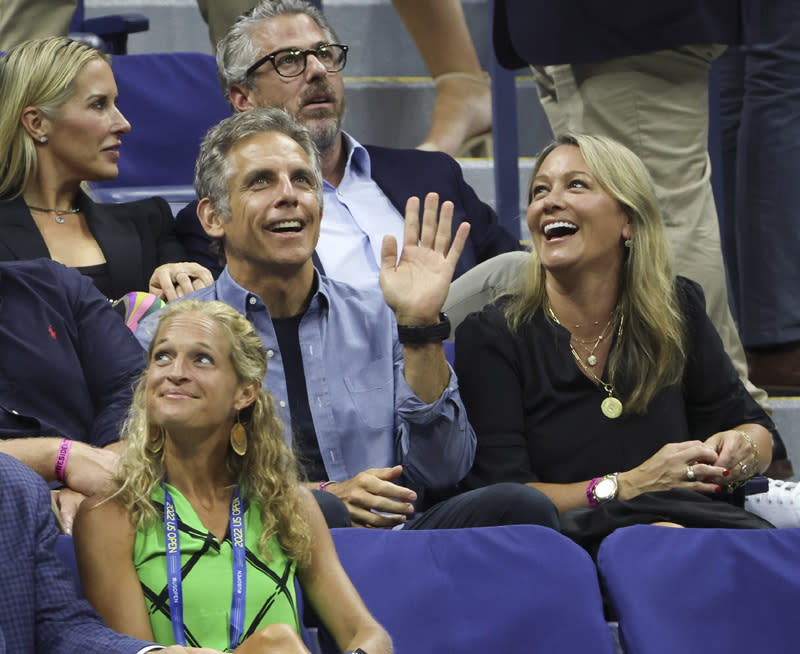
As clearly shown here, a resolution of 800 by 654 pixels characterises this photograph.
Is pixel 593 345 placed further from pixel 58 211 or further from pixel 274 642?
pixel 58 211

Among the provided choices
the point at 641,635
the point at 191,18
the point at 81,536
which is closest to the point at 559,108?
the point at 641,635

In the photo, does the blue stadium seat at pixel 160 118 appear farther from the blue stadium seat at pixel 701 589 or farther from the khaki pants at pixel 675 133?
the blue stadium seat at pixel 701 589

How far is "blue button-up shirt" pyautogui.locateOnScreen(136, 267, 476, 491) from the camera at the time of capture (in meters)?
2.25

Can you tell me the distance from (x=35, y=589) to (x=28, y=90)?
149cm

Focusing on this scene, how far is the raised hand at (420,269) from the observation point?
229 cm

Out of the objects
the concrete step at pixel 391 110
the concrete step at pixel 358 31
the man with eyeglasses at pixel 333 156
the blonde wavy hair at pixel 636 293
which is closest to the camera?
the blonde wavy hair at pixel 636 293

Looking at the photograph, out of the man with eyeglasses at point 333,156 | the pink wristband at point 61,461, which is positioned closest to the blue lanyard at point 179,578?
the pink wristband at point 61,461

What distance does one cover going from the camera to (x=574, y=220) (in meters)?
2.54

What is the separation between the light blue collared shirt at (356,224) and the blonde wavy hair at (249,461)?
2.95 ft

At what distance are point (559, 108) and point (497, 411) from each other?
3.21 feet

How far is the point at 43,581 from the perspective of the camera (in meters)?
1.71

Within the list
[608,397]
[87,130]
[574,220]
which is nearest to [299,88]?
[87,130]

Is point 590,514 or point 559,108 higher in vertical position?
point 559,108

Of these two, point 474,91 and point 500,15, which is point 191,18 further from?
point 500,15
